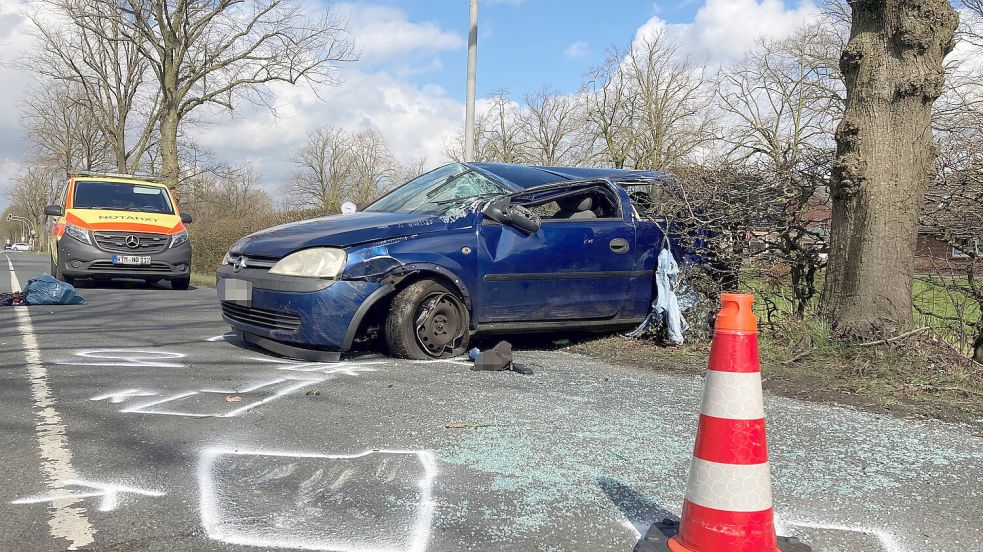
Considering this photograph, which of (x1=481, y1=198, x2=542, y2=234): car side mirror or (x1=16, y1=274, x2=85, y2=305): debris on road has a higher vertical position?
(x1=481, y1=198, x2=542, y2=234): car side mirror

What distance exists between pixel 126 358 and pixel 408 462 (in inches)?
130

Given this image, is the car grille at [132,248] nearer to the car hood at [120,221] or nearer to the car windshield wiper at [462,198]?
the car hood at [120,221]

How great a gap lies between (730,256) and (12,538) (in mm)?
5486

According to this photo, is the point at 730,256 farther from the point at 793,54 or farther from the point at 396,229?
the point at 793,54

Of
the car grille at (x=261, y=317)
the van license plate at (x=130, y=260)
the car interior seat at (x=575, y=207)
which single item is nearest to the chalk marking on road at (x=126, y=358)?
the car grille at (x=261, y=317)

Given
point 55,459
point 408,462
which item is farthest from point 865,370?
point 55,459

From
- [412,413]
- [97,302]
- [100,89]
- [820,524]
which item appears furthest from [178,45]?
[820,524]

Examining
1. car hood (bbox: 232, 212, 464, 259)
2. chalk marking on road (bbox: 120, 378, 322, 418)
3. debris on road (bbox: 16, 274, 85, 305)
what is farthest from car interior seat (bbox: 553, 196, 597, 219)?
debris on road (bbox: 16, 274, 85, 305)

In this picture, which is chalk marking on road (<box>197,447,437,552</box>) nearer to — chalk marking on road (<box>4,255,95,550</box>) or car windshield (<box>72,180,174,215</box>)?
chalk marking on road (<box>4,255,95,550</box>)

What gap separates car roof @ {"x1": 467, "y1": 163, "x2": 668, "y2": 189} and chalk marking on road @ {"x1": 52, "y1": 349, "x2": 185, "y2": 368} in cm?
299

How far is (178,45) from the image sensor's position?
23125 millimetres

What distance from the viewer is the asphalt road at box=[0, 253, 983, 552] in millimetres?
2496

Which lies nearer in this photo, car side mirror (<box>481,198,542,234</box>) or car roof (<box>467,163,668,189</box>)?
car side mirror (<box>481,198,542,234</box>)

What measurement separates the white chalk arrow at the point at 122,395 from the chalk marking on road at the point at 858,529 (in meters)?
3.40
